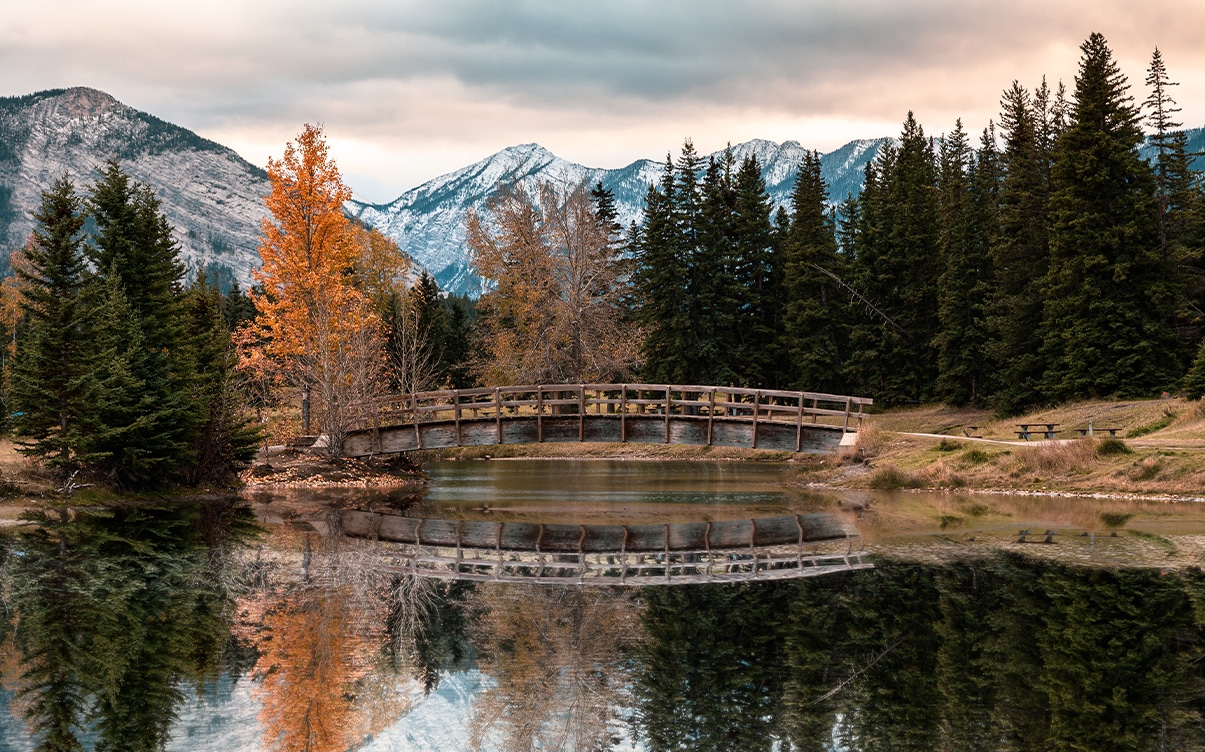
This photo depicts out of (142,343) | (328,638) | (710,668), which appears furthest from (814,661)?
(142,343)

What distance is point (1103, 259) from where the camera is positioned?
4500 cm

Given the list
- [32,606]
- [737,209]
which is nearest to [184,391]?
[32,606]

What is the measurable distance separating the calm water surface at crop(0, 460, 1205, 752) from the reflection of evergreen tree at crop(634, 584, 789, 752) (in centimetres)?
5

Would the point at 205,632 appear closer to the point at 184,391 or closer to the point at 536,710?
the point at 536,710

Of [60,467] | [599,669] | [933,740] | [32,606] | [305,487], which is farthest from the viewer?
[305,487]

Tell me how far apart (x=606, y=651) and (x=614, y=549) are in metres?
9.20

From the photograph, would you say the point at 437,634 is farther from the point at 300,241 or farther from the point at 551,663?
the point at 300,241

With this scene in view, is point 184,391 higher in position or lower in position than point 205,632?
higher

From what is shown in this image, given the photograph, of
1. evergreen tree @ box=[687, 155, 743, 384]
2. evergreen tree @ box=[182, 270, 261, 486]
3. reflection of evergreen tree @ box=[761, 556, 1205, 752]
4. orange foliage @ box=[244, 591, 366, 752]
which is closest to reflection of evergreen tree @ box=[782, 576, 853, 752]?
reflection of evergreen tree @ box=[761, 556, 1205, 752]

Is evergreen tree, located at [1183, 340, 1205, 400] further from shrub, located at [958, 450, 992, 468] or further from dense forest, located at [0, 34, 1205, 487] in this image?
shrub, located at [958, 450, 992, 468]

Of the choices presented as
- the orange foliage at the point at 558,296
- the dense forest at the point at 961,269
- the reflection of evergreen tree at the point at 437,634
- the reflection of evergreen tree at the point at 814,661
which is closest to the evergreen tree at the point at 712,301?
the dense forest at the point at 961,269

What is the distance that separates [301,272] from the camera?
42.2m

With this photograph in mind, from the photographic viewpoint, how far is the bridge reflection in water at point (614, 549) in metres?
18.9

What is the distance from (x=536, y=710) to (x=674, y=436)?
26748 mm
